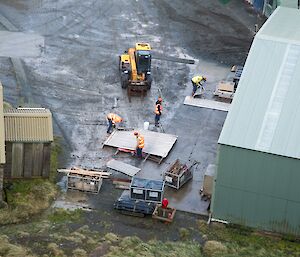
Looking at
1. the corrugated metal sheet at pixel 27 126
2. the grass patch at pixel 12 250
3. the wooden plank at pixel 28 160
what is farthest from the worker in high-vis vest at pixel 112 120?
the grass patch at pixel 12 250

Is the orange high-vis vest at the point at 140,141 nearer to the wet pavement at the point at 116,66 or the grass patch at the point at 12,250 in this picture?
the wet pavement at the point at 116,66

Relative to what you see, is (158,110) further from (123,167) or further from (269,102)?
(269,102)

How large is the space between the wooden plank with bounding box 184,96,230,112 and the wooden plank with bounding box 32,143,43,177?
12.0m

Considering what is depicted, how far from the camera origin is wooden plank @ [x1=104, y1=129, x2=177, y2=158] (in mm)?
33397

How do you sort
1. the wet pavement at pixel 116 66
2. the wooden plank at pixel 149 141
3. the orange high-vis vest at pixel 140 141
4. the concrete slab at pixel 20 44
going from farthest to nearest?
1. the concrete slab at pixel 20 44
2. the wet pavement at pixel 116 66
3. the wooden plank at pixel 149 141
4. the orange high-vis vest at pixel 140 141

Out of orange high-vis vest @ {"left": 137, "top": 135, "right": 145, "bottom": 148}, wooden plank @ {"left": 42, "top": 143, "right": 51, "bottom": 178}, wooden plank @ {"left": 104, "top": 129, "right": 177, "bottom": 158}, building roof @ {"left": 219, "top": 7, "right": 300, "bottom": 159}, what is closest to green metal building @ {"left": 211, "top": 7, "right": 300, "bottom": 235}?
building roof @ {"left": 219, "top": 7, "right": 300, "bottom": 159}

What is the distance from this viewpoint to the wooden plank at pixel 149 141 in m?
33.4

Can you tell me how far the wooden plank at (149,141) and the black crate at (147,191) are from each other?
166 inches

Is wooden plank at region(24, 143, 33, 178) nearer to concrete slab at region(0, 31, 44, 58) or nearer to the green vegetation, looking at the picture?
the green vegetation

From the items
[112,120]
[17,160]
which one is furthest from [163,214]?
[112,120]

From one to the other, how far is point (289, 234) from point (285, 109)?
5.31 meters

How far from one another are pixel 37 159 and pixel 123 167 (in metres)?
4.35

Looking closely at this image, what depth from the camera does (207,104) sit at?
39000 millimetres

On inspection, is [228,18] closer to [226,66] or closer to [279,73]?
[226,66]
